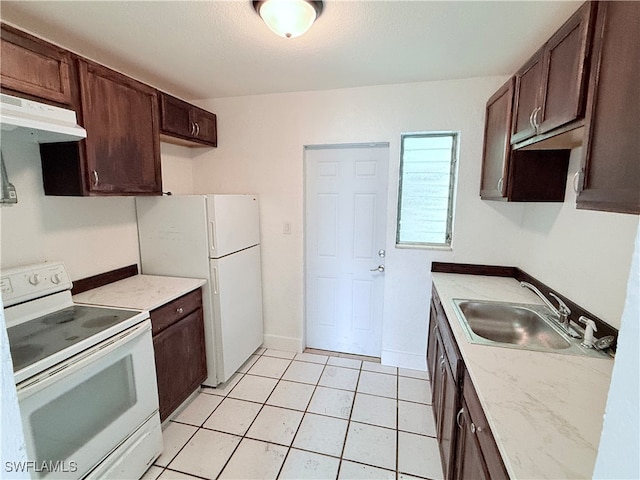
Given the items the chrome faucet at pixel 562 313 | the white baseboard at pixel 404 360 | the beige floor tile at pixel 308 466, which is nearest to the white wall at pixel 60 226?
the beige floor tile at pixel 308 466

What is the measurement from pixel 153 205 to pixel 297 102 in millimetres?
Result: 1517

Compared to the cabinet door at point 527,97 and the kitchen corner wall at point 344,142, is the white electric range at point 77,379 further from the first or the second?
the cabinet door at point 527,97

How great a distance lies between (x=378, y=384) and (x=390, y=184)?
1713mm

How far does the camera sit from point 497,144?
6.81 ft

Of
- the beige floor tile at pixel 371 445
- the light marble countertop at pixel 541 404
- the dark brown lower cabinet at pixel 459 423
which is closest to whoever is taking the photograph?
the light marble countertop at pixel 541 404

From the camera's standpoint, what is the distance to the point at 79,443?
1.39 meters

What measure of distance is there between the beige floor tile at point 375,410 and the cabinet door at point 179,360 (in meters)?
1.23

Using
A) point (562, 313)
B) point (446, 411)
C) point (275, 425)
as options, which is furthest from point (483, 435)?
point (275, 425)

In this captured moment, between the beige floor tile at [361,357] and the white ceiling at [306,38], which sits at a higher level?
the white ceiling at [306,38]

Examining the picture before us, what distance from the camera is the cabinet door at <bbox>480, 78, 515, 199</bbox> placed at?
1887 millimetres

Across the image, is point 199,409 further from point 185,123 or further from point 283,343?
point 185,123

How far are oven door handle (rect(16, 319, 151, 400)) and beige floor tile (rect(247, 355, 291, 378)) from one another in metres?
1.28

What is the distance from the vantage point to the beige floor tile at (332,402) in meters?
2.24

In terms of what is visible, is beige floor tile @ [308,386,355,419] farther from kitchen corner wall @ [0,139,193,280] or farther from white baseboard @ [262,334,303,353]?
kitchen corner wall @ [0,139,193,280]
